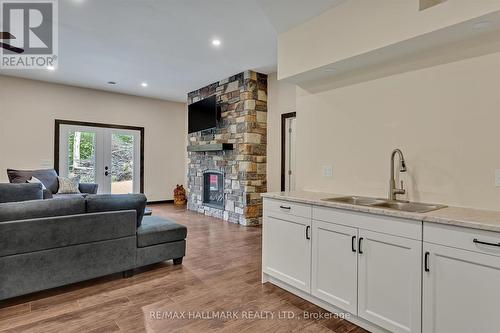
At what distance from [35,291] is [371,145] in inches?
127

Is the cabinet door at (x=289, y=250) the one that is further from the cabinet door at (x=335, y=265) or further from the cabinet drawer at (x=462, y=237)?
the cabinet drawer at (x=462, y=237)

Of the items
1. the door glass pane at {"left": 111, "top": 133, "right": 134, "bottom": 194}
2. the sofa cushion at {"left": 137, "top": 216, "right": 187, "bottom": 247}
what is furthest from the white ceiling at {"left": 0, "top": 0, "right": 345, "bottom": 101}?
the sofa cushion at {"left": 137, "top": 216, "right": 187, "bottom": 247}

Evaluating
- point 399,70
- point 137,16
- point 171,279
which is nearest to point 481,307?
point 399,70

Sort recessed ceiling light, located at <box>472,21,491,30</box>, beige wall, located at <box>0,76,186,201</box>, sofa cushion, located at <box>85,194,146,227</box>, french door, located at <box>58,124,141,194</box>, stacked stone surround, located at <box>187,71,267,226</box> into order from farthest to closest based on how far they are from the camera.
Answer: french door, located at <box>58,124,141,194</box> < beige wall, located at <box>0,76,186,201</box> < stacked stone surround, located at <box>187,71,267,226</box> < sofa cushion, located at <box>85,194,146,227</box> < recessed ceiling light, located at <box>472,21,491,30</box>

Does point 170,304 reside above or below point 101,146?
below

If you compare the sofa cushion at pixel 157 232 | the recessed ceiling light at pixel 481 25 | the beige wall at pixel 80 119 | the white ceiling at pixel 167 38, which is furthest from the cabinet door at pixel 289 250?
the beige wall at pixel 80 119

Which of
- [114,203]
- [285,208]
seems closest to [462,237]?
[285,208]

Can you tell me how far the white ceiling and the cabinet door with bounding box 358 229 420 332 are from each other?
212cm

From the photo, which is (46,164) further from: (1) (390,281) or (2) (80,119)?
(1) (390,281)

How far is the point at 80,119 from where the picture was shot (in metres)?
6.64

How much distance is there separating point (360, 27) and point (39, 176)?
6.13 meters

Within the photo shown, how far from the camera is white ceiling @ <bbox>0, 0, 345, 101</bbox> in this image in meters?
3.07

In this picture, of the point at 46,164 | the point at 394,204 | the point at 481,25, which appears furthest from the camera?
the point at 46,164

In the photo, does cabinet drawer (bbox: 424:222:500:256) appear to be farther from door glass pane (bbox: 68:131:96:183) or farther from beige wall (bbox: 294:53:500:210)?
door glass pane (bbox: 68:131:96:183)
